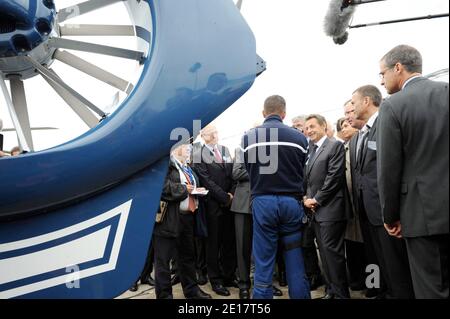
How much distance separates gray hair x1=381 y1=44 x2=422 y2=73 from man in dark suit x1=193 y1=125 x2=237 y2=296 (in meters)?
2.46

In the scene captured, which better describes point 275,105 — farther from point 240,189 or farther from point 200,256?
point 200,256

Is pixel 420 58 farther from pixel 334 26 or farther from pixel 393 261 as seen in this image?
pixel 393 261

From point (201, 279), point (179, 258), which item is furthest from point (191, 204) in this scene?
point (201, 279)

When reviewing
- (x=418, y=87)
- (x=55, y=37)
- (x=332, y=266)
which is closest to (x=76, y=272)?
(x=55, y=37)

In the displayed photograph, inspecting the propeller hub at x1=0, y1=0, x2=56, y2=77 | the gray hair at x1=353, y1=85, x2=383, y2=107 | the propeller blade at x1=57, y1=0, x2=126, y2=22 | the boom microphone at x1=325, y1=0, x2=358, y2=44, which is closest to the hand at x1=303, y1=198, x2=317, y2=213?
the gray hair at x1=353, y1=85, x2=383, y2=107

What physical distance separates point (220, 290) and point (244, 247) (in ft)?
1.83

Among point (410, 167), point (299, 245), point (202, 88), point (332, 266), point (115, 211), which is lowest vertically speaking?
point (332, 266)

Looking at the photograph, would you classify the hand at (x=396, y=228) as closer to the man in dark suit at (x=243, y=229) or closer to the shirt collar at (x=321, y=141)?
the shirt collar at (x=321, y=141)

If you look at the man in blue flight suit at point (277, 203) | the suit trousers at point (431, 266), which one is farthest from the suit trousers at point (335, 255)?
the suit trousers at point (431, 266)

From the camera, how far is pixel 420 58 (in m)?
2.11

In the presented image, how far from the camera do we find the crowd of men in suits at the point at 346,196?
170cm

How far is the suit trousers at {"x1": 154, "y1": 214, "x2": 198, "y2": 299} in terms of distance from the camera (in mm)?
3400

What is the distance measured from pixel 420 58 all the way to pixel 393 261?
4.40 ft

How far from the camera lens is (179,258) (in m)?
3.80
